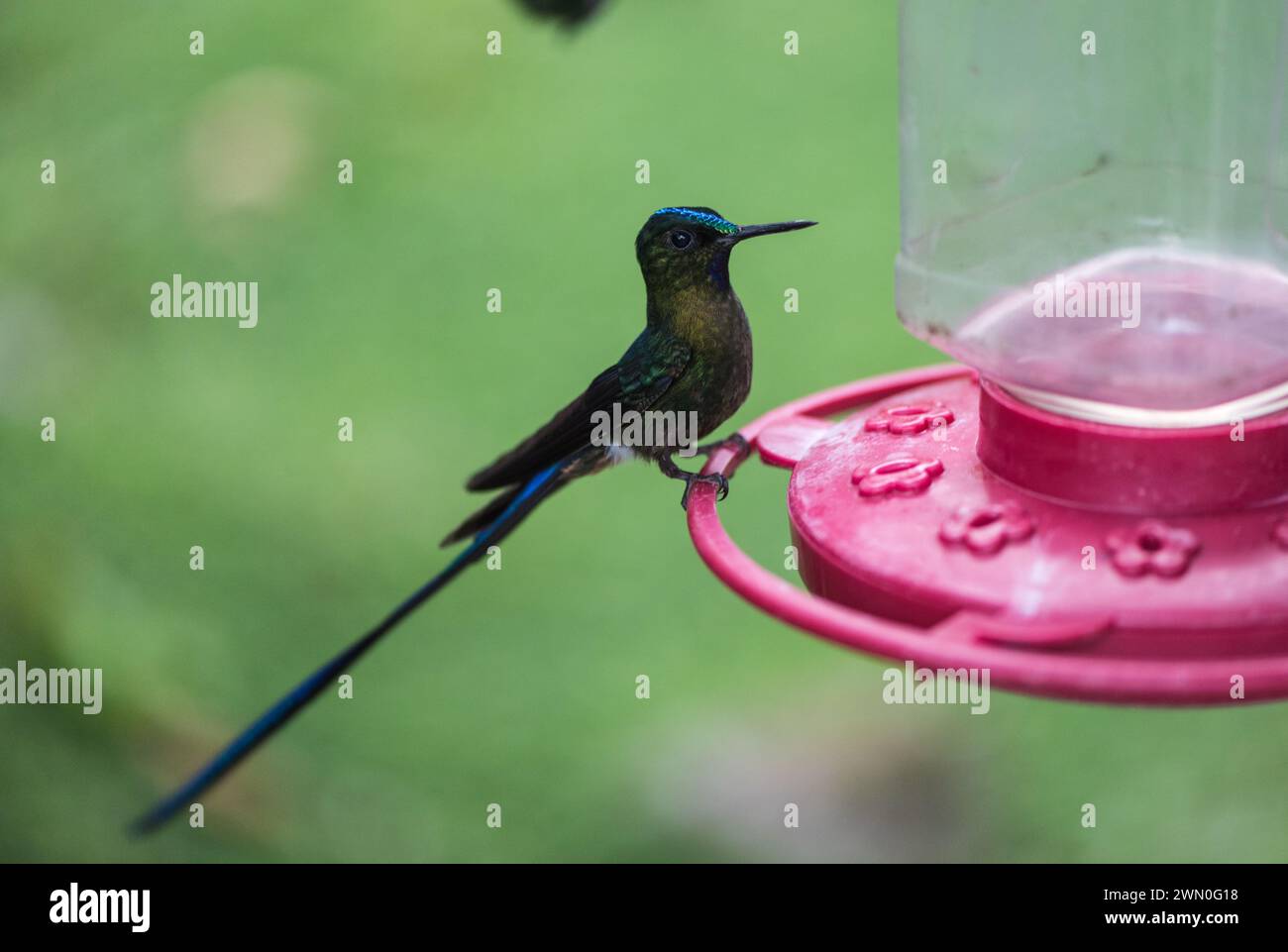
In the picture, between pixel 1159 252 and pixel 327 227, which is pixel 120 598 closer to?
pixel 327 227

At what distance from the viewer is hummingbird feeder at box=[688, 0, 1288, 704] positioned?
7.33 ft

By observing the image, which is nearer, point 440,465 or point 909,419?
point 909,419

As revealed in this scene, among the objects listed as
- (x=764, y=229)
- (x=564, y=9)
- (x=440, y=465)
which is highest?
(x=564, y=9)

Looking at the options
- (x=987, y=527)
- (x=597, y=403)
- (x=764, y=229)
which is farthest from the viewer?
(x=597, y=403)

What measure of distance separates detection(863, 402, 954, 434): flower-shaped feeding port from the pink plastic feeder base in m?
0.01

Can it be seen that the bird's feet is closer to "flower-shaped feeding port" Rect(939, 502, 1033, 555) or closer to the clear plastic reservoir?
the clear plastic reservoir

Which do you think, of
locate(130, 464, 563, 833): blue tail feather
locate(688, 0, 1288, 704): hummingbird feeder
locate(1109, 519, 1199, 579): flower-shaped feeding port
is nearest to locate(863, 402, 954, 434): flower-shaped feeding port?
locate(688, 0, 1288, 704): hummingbird feeder

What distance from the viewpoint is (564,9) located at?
2998 millimetres

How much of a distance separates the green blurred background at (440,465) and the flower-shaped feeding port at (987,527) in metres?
3.20

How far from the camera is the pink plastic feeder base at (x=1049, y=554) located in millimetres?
2143

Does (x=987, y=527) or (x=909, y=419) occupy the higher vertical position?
(x=909, y=419)

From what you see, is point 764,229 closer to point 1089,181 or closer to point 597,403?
point 597,403

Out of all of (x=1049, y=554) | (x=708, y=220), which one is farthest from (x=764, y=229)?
(x=1049, y=554)

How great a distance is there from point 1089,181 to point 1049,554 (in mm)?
1089
